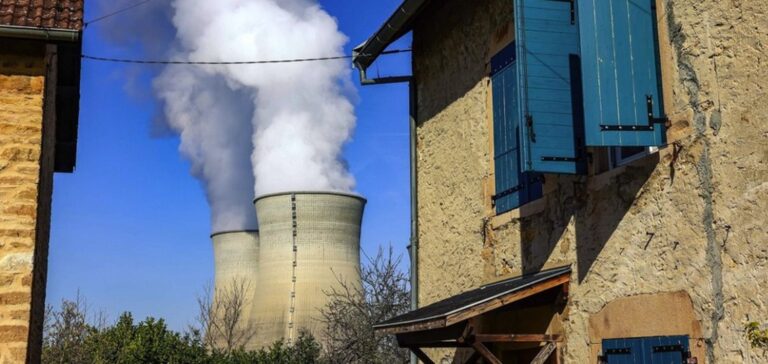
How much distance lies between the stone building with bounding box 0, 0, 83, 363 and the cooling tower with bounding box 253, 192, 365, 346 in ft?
62.1

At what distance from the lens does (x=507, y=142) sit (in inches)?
273

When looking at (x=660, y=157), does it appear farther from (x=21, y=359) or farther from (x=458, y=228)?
(x=21, y=359)

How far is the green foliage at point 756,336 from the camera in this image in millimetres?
4227

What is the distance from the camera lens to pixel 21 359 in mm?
5473

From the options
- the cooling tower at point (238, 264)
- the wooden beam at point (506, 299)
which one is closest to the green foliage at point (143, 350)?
the cooling tower at point (238, 264)

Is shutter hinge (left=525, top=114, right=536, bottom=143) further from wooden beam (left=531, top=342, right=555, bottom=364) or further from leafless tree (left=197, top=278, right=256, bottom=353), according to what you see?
leafless tree (left=197, top=278, right=256, bottom=353)

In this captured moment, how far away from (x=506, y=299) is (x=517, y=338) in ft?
1.19

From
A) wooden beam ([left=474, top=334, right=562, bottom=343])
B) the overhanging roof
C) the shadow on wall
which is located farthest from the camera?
the overhanging roof

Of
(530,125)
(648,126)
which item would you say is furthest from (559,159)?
(648,126)

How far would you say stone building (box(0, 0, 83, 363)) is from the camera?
557cm

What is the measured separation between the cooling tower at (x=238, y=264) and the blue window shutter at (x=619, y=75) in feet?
80.4

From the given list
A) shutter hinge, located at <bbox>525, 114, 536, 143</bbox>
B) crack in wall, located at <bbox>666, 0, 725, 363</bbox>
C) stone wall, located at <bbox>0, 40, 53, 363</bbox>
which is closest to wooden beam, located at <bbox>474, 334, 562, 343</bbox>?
shutter hinge, located at <bbox>525, 114, 536, 143</bbox>

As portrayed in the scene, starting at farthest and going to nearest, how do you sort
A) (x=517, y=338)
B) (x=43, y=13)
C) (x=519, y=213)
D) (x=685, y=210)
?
(x=519, y=213) → (x=517, y=338) → (x=43, y=13) → (x=685, y=210)

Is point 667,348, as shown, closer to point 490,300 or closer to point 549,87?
point 490,300
